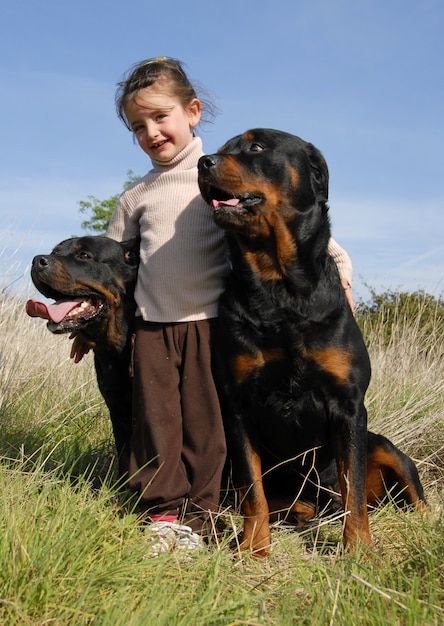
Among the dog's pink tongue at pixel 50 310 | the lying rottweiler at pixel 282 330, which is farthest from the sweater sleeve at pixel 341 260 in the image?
the dog's pink tongue at pixel 50 310

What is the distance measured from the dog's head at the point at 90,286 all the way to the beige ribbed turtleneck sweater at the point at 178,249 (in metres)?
0.17

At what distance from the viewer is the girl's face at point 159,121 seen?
10.7ft

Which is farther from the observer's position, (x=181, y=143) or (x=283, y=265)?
(x=181, y=143)

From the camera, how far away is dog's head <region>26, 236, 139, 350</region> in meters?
3.19

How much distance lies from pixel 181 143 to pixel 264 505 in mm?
1791

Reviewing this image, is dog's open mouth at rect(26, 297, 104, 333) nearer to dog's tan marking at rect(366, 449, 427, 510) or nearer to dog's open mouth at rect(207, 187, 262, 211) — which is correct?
dog's open mouth at rect(207, 187, 262, 211)

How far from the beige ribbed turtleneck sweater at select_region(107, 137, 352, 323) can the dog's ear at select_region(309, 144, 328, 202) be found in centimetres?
52

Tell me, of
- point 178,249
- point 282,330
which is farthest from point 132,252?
point 282,330

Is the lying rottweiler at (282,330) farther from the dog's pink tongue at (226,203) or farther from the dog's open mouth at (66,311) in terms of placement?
the dog's open mouth at (66,311)

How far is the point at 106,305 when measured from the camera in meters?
3.37

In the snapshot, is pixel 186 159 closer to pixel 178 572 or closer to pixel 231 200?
pixel 231 200

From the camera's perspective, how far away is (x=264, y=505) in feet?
9.74

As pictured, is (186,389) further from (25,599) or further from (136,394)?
(25,599)

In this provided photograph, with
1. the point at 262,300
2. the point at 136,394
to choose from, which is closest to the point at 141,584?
the point at 136,394
